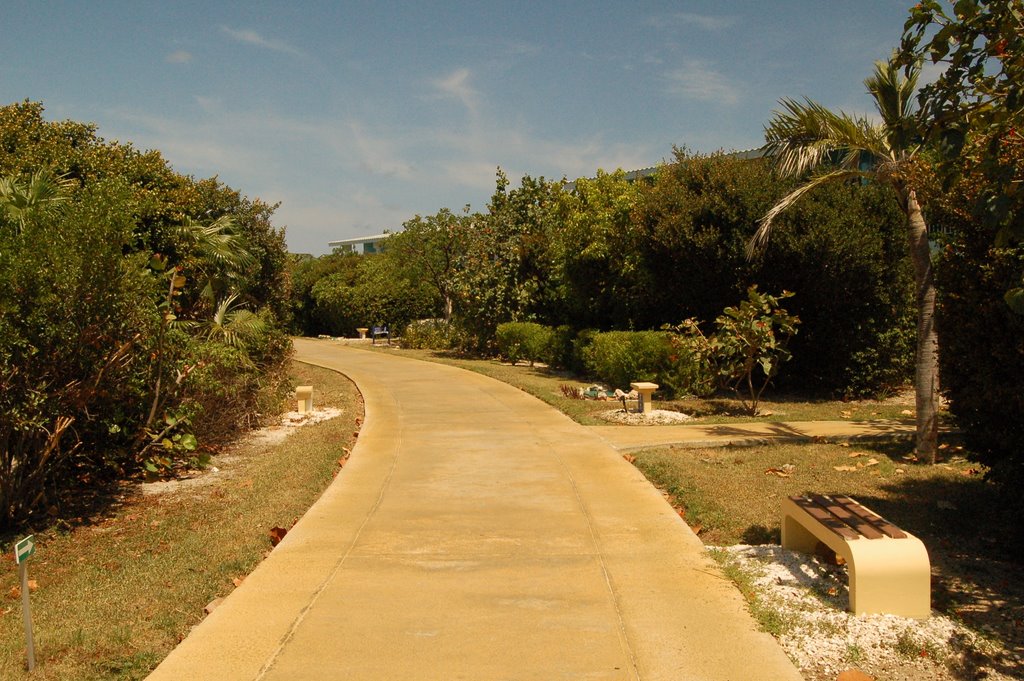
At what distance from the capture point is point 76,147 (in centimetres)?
1259

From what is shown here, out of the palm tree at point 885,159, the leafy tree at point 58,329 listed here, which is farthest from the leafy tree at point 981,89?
the leafy tree at point 58,329

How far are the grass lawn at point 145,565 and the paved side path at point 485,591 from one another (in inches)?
11.6

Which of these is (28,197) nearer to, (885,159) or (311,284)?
(885,159)

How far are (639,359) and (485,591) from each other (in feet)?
36.8

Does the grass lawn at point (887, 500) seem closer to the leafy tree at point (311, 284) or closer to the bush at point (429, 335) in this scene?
the bush at point (429, 335)

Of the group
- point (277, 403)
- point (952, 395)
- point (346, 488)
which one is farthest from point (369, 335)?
point (952, 395)

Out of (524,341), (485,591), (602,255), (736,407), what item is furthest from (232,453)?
(524,341)

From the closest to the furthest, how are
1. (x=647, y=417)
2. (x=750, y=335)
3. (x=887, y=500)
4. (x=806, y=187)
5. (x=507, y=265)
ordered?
(x=887, y=500), (x=806, y=187), (x=647, y=417), (x=750, y=335), (x=507, y=265)

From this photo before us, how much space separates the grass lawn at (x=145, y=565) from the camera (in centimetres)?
486

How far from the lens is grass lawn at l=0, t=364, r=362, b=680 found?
15.9 ft

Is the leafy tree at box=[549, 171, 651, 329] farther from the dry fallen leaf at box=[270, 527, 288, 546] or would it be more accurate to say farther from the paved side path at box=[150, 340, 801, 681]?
the dry fallen leaf at box=[270, 527, 288, 546]

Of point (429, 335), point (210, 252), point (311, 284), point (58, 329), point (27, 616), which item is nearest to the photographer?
point (27, 616)

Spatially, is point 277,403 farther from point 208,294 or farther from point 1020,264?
point 1020,264

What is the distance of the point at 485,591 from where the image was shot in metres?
5.62
